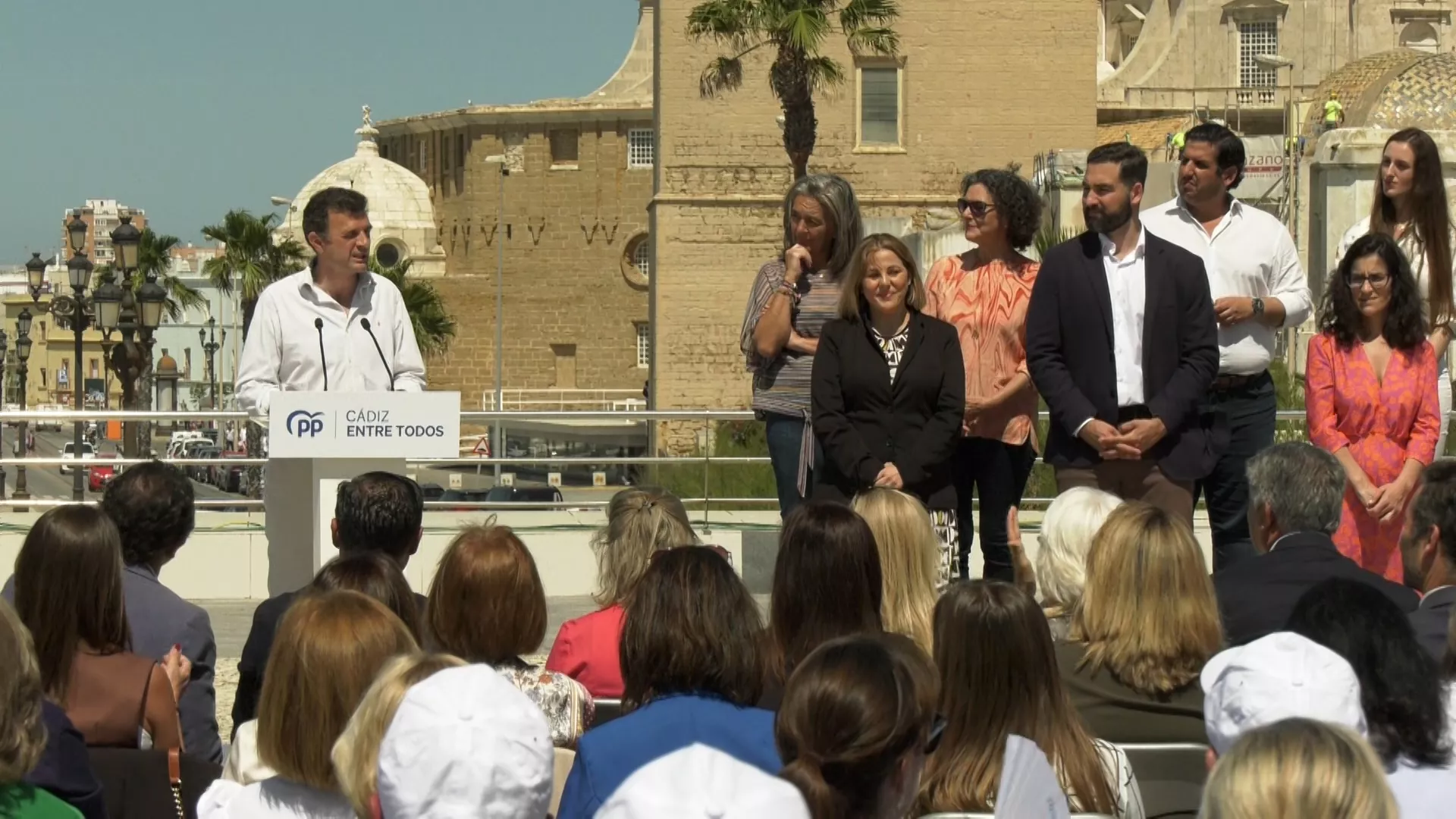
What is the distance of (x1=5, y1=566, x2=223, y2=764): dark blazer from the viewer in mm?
5051

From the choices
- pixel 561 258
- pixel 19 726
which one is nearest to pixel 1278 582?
pixel 19 726

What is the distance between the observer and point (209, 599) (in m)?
11.0

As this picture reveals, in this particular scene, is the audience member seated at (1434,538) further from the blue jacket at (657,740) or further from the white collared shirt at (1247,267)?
the white collared shirt at (1247,267)

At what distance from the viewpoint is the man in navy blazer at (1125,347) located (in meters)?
6.98

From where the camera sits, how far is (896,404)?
714 centimetres

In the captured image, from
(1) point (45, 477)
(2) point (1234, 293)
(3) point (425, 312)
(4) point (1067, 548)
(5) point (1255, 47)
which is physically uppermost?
(5) point (1255, 47)

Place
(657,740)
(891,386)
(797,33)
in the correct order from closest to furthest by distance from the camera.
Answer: (657,740) → (891,386) → (797,33)

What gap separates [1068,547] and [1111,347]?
1.86 metres

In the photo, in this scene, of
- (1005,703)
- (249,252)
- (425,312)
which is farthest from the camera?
(425,312)

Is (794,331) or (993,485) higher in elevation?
(794,331)

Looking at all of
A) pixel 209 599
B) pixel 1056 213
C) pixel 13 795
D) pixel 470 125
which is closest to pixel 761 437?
pixel 209 599

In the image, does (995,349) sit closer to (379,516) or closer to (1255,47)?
(379,516)

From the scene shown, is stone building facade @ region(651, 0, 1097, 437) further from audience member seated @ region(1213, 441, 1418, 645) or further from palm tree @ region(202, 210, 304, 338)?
audience member seated @ region(1213, 441, 1418, 645)

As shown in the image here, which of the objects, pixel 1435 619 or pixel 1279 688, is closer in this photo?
pixel 1279 688
